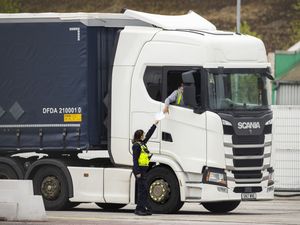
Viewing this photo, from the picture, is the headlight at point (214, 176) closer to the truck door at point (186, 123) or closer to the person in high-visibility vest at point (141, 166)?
the truck door at point (186, 123)

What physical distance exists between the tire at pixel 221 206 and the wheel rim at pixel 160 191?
1704 mm

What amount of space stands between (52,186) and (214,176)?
136 inches

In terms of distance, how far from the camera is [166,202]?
24.1 meters

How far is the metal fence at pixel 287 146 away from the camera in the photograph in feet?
104

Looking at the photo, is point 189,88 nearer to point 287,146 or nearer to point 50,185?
point 50,185

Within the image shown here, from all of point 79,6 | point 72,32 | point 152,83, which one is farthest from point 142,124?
point 79,6

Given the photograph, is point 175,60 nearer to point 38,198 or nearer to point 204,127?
point 204,127

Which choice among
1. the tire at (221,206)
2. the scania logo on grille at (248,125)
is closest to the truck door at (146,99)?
the scania logo on grille at (248,125)

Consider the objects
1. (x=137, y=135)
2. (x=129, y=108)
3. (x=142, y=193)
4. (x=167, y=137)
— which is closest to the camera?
(x=137, y=135)

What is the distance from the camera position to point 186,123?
937 inches

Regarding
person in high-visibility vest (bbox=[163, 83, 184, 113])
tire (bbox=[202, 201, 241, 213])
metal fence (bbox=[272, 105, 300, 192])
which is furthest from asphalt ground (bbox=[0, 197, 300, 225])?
metal fence (bbox=[272, 105, 300, 192])

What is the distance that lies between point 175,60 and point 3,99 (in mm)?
3757

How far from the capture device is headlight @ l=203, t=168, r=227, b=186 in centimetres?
2375

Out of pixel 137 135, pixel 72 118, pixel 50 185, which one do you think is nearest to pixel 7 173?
pixel 50 185
